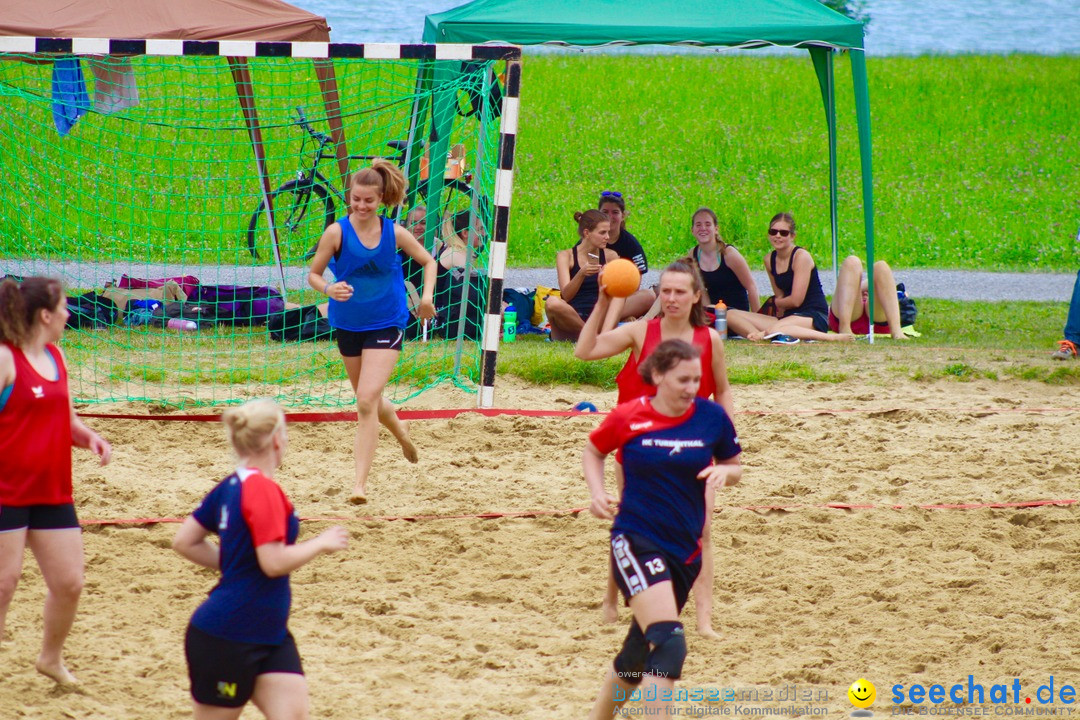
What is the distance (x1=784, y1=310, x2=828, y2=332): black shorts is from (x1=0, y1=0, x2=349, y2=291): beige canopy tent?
13.9ft

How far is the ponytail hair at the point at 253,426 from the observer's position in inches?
119

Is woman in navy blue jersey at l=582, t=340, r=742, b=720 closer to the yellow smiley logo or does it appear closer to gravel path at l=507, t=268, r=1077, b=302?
the yellow smiley logo

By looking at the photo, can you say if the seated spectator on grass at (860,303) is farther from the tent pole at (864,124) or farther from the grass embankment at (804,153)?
the grass embankment at (804,153)

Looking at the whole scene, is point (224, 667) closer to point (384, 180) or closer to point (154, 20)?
point (384, 180)

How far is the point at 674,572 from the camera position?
366 centimetres

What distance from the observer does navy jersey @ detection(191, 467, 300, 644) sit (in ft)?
9.82

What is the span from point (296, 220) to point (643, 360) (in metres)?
8.53

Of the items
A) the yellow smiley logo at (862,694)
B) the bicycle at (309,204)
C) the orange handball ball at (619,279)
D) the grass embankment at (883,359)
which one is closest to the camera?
the yellow smiley logo at (862,694)

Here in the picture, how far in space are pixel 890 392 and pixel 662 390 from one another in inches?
209

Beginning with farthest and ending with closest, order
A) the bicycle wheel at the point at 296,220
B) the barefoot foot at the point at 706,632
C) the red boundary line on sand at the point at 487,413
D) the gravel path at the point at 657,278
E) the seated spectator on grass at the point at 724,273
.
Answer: the gravel path at the point at 657,278 < the bicycle wheel at the point at 296,220 < the seated spectator on grass at the point at 724,273 < the red boundary line on sand at the point at 487,413 < the barefoot foot at the point at 706,632

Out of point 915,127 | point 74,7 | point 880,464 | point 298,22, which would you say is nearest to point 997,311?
point 880,464

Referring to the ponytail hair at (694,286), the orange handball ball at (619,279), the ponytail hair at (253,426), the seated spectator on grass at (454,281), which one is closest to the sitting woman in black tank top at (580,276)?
the seated spectator on grass at (454,281)

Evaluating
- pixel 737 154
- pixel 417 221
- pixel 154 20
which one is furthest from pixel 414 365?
pixel 737 154

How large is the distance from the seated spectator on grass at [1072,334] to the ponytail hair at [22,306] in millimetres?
8128
